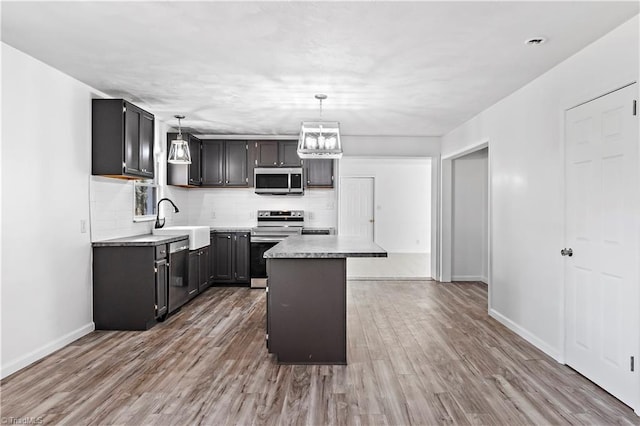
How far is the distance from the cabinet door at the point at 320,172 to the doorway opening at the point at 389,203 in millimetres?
3940

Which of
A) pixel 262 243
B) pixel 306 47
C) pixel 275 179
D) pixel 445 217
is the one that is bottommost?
pixel 262 243

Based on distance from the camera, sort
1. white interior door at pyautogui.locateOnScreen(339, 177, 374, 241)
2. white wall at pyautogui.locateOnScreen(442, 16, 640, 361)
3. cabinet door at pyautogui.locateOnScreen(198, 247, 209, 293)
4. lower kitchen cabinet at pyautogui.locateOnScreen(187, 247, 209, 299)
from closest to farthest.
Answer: white wall at pyautogui.locateOnScreen(442, 16, 640, 361), lower kitchen cabinet at pyautogui.locateOnScreen(187, 247, 209, 299), cabinet door at pyautogui.locateOnScreen(198, 247, 209, 293), white interior door at pyautogui.locateOnScreen(339, 177, 374, 241)

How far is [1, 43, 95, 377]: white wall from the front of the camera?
302cm

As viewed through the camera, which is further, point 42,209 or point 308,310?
point 42,209

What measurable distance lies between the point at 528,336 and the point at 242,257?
403 centimetres

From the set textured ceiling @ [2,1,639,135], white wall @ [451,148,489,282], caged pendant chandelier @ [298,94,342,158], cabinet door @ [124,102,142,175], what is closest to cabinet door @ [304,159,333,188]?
textured ceiling @ [2,1,639,135]

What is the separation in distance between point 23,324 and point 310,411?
2371mm

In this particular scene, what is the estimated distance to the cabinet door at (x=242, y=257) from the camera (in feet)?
20.4

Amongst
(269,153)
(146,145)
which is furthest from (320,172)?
(146,145)

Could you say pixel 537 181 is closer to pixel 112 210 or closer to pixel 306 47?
pixel 306 47

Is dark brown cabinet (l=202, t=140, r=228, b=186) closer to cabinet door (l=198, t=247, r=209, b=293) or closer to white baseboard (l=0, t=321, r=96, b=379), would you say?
cabinet door (l=198, t=247, r=209, b=293)

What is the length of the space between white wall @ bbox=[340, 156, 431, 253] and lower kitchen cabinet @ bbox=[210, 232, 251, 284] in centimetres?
505

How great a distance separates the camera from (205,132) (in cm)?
649

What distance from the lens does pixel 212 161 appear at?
6582 millimetres
